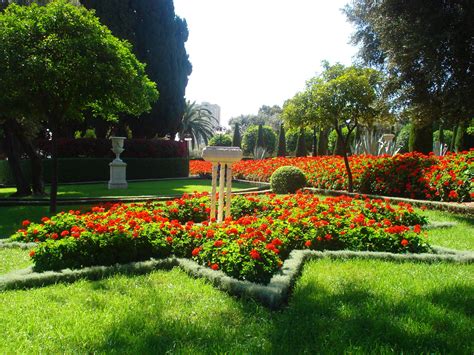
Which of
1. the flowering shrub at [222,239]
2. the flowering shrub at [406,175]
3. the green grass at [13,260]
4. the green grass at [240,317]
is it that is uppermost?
the flowering shrub at [406,175]

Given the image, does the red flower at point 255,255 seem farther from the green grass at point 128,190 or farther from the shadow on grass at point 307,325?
the green grass at point 128,190

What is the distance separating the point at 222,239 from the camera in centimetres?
434

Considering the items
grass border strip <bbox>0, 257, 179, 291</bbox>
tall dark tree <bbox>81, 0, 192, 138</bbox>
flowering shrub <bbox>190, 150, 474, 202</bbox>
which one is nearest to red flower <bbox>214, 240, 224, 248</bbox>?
grass border strip <bbox>0, 257, 179, 291</bbox>

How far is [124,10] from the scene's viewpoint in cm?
1961

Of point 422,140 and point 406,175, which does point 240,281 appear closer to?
point 406,175

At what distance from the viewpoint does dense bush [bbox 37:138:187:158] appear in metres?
18.7

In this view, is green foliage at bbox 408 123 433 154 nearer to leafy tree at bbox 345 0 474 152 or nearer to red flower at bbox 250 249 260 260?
leafy tree at bbox 345 0 474 152

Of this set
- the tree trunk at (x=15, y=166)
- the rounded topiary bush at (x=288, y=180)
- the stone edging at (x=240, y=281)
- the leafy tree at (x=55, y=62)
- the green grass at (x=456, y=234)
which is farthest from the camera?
the rounded topiary bush at (x=288, y=180)

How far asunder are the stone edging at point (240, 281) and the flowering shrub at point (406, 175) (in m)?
3.03

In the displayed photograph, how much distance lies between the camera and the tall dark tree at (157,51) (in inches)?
793

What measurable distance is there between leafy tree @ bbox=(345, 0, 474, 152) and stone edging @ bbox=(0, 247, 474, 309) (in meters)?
5.16

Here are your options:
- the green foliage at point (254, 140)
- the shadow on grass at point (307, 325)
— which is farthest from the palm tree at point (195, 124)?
the shadow on grass at point (307, 325)

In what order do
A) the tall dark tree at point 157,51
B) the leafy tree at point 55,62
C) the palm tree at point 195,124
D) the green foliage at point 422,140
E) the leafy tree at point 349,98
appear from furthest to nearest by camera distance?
the palm tree at point 195,124
the tall dark tree at point 157,51
the green foliage at point 422,140
the leafy tree at point 349,98
the leafy tree at point 55,62

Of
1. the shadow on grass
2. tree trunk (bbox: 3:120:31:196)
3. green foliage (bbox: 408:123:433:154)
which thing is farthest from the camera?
green foliage (bbox: 408:123:433:154)
